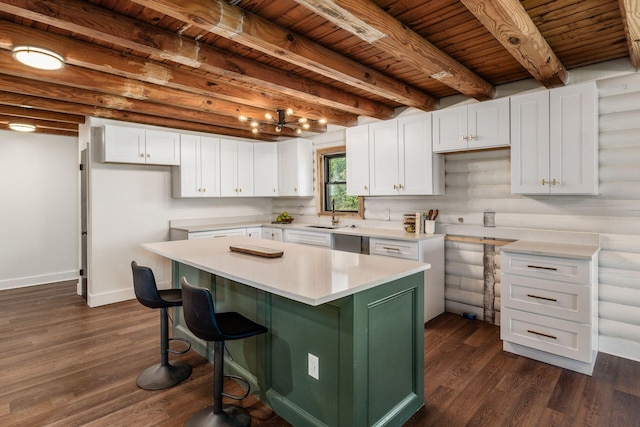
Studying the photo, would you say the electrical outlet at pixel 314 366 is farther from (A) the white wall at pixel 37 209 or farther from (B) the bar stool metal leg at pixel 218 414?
(A) the white wall at pixel 37 209

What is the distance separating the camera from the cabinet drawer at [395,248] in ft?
12.2

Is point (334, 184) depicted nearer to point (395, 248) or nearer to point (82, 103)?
point (395, 248)

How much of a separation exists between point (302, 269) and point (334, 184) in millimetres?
3427

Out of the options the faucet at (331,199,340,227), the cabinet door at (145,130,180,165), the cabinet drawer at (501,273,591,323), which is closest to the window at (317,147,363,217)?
the faucet at (331,199,340,227)

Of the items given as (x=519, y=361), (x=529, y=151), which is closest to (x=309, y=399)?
(x=519, y=361)

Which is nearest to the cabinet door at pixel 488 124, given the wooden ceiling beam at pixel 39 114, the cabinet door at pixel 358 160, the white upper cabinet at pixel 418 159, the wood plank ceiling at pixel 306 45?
the wood plank ceiling at pixel 306 45

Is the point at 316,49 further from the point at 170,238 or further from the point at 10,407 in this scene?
the point at 170,238

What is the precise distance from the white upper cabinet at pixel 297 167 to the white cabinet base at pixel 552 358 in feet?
11.5

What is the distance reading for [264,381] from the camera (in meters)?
2.38

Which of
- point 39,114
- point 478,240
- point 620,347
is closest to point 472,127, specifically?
point 478,240

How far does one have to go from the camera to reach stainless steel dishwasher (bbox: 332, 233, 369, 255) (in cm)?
468

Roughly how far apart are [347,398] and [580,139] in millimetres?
2789

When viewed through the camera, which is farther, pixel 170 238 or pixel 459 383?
pixel 170 238

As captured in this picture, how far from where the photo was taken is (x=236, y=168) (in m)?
5.70
